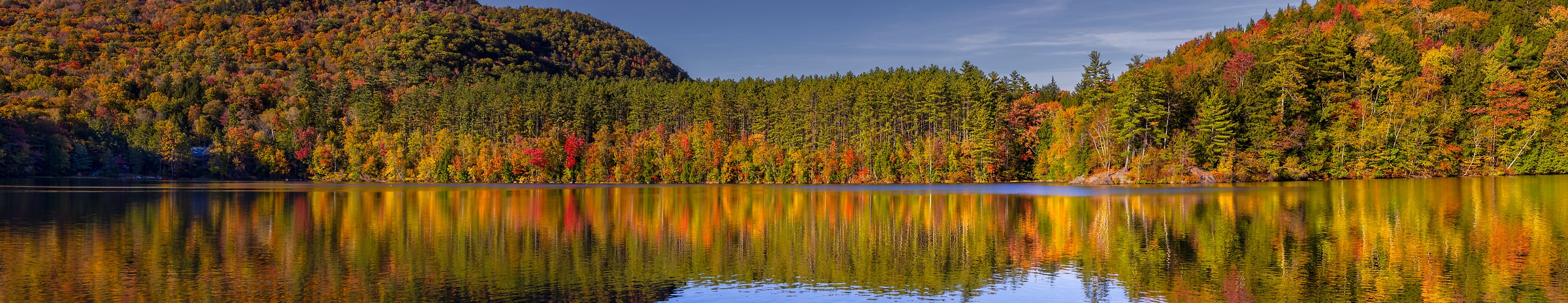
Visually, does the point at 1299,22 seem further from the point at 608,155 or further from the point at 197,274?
the point at 197,274

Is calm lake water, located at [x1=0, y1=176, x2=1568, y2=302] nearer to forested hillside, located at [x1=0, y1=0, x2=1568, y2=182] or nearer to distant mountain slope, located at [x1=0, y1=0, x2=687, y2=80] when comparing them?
forested hillside, located at [x1=0, y1=0, x2=1568, y2=182]

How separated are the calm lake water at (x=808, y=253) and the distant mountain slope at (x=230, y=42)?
131m

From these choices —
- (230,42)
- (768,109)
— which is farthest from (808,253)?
(230,42)

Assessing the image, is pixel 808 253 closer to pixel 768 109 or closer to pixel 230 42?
pixel 768 109

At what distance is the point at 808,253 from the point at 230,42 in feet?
613

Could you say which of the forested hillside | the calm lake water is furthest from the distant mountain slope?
the calm lake water

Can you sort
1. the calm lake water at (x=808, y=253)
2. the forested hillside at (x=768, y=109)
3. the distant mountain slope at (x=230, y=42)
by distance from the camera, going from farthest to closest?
the distant mountain slope at (x=230, y=42) < the forested hillside at (x=768, y=109) < the calm lake water at (x=808, y=253)

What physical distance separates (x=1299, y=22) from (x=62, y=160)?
16667cm

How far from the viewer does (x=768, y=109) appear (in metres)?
124

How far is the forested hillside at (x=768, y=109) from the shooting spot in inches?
3201

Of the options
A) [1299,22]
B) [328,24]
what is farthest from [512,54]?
[1299,22]

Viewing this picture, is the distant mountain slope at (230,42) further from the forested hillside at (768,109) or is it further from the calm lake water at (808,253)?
the calm lake water at (808,253)

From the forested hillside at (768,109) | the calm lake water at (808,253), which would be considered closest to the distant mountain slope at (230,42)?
the forested hillside at (768,109)

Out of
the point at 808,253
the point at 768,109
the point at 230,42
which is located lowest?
the point at 808,253
